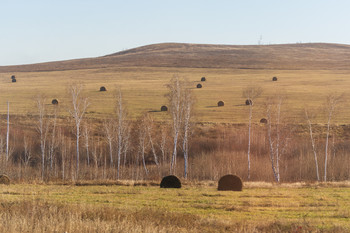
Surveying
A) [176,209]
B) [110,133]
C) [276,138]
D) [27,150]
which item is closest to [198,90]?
[110,133]

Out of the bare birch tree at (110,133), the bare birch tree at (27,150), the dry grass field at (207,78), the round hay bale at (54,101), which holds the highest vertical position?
the dry grass field at (207,78)

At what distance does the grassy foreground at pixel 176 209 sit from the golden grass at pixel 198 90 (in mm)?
27791

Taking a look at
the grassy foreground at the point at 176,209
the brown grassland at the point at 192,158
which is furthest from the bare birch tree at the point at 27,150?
the grassy foreground at the point at 176,209

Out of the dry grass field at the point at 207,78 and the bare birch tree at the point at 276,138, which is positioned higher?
the dry grass field at the point at 207,78

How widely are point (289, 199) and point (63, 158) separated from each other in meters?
25.5

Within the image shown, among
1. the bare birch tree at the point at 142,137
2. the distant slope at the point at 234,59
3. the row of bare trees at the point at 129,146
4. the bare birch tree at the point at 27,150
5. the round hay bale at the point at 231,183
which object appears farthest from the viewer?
the distant slope at the point at 234,59

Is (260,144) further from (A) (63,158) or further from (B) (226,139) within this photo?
(A) (63,158)

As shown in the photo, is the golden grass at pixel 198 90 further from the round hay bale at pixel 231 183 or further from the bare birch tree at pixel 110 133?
the round hay bale at pixel 231 183

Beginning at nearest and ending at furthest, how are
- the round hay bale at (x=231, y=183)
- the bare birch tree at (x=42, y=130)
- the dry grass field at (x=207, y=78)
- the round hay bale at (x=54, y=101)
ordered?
the round hay bale at (x=231, y=183), the bare birch tree at (x=42, y=130), the dry grass field at (x=207, y=78), the round hay bale at (x=54, y=101)

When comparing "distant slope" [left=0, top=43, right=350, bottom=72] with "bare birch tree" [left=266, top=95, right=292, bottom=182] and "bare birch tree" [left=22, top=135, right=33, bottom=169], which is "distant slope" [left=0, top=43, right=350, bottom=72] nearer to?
"bare birch tree" [left=266, top=95, right=292, bottom=182]

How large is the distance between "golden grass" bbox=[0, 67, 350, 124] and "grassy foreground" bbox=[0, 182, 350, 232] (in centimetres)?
2779

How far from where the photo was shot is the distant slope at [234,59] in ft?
346

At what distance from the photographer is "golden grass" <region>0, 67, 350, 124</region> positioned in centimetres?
5669

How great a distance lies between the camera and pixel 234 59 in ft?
375
